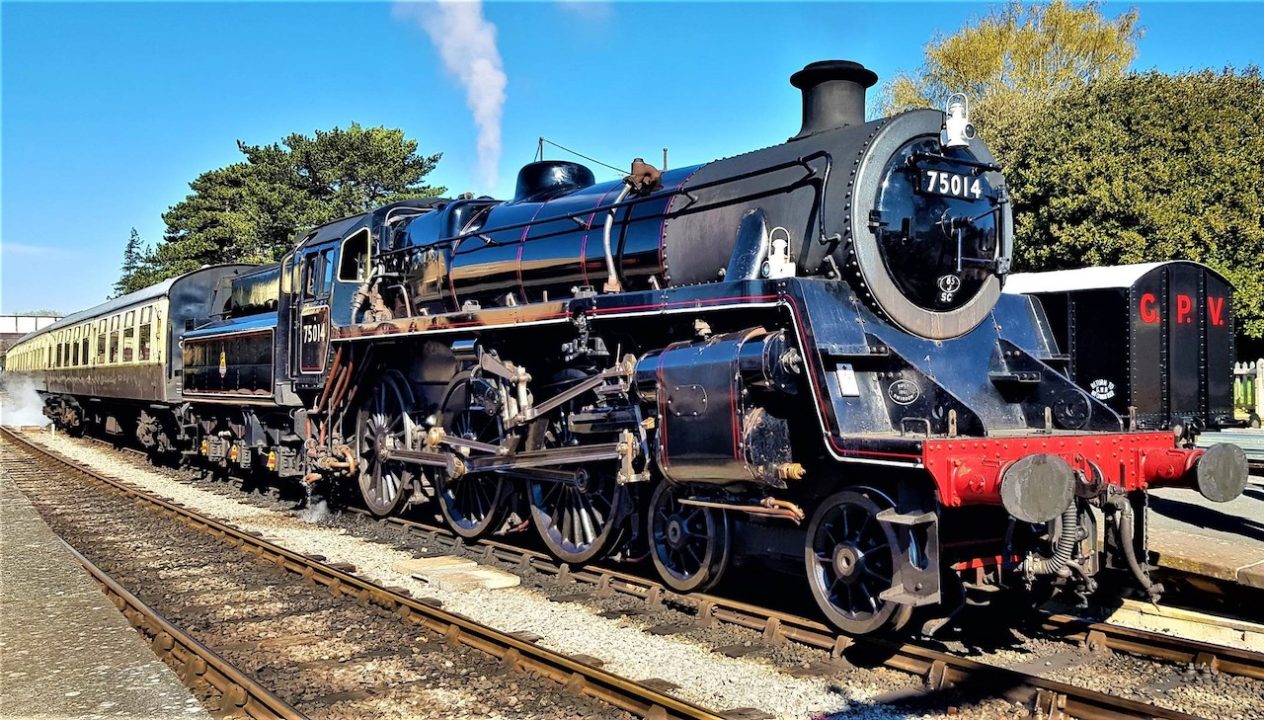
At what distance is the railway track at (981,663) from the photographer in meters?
4.63

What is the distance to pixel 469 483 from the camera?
31.6 feet

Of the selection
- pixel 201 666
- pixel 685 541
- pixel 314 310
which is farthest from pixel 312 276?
pixel 201 666

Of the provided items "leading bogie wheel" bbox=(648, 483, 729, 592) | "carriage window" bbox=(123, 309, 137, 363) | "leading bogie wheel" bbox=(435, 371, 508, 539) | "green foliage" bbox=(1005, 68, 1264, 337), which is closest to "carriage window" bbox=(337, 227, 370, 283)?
"leading bogie wheel" bbox=(435, 371, 508, 539)

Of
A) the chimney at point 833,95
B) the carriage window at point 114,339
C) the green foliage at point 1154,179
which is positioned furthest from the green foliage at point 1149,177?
the carriage window at point 114,339

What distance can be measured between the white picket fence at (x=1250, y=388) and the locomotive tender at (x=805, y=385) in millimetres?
18061

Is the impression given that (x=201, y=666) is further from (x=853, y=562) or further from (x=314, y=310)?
(x=314, y=310)

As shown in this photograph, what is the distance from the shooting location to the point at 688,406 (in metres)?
6.26

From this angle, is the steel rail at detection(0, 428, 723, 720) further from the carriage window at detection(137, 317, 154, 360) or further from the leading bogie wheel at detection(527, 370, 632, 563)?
the carriage window at detection(137, 317, 154, 360)

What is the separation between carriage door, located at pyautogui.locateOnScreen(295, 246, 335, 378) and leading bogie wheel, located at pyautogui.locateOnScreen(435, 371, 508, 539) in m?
2.31

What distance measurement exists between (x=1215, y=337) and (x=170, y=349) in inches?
629

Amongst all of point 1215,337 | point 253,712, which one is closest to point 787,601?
point 253,712

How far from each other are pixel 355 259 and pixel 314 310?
2.61ft

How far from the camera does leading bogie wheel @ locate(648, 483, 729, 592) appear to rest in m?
6.70

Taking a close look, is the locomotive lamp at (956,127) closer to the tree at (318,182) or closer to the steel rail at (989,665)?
the steel rail at (989,665)
